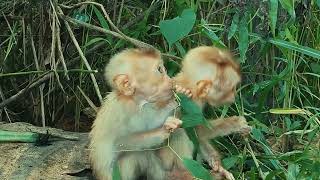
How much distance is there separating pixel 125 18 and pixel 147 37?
294 millimetres

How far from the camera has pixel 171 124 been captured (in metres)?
3.82

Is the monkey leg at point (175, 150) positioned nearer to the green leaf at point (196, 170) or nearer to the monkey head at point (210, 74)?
the monkey head at point (210, 74)

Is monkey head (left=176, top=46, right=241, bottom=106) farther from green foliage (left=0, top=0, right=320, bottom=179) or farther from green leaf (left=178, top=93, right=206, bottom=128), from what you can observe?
green leaf (left=178, top=93, right=206, bottom=128)

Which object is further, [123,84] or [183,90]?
[183,90]

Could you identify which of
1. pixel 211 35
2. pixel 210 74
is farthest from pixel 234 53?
pixel 210 74

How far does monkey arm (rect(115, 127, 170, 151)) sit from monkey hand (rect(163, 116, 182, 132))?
0.13 ft

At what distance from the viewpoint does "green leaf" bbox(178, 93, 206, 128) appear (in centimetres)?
369

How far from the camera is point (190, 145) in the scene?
13.8ft

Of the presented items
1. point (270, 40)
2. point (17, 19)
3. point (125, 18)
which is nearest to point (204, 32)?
point (270, 40)

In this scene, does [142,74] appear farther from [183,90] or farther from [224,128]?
[224,128]

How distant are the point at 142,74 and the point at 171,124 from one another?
0.31 metres

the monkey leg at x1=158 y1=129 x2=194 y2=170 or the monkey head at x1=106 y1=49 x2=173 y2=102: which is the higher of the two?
the monkey head at x1=106 y1=49 x2=173 y2=102

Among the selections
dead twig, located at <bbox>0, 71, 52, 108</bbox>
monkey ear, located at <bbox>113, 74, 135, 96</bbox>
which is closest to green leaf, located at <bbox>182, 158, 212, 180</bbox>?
monkey ear, located at <bbox>113, 74, 135, 96</bbox>

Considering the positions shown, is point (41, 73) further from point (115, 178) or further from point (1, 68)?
point (115, 178)
